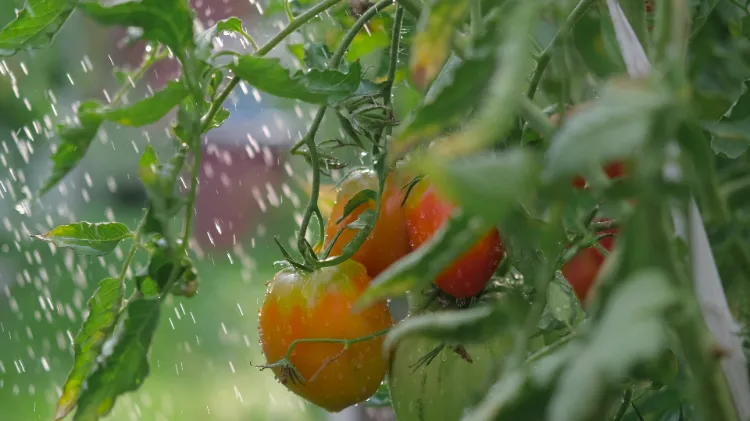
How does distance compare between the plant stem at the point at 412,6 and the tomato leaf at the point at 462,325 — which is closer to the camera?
the tomato leaf at the point at 462,325

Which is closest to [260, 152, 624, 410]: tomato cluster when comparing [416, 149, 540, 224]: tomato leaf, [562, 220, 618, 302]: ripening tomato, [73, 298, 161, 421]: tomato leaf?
[562, 220, 618, 302]: ripening tomato

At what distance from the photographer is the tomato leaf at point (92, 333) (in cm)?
33

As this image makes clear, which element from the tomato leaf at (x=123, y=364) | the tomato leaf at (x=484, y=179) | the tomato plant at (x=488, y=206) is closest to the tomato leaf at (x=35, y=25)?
the tomato plant at (x=488, y=206)

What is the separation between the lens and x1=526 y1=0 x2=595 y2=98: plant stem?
249 mm

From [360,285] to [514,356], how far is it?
218 millimetres

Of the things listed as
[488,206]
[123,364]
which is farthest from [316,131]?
[488,206]

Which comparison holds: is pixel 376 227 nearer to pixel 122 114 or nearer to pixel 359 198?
pixel 359 198

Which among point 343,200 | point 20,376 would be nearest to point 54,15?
point 343,200

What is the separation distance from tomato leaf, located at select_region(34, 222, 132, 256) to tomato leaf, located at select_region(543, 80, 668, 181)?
0.25 meters

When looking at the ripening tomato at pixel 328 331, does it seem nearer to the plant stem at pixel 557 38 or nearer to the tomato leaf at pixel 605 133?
the plant stem at pixel 557 38

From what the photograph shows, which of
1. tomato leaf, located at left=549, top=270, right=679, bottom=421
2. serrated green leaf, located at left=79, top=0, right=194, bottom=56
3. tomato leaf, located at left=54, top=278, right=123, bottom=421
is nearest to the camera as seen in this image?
tomato leaf, located at left=549, top=270, right=679, bottom=421

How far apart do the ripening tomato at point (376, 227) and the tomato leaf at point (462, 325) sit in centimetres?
19

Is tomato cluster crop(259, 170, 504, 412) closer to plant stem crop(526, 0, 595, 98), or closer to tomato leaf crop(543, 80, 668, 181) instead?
plant stem crop(526, 0, 595, 98)

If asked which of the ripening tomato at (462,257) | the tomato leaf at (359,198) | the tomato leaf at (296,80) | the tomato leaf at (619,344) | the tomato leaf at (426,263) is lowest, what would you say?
the ripening tomato at (462,257)
